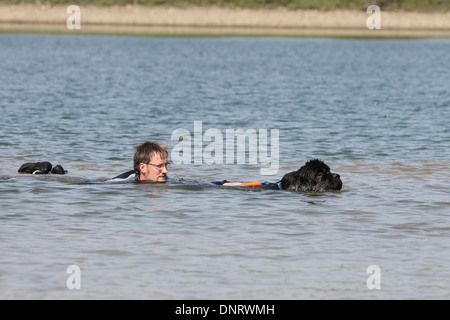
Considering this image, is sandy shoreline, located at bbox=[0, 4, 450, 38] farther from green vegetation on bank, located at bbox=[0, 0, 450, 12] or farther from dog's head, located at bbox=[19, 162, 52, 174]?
dog's head, located at bbox=[19, 162, 52, 174]

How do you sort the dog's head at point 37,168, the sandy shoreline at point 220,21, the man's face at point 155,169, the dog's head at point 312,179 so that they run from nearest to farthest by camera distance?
the man's face at point 155,169 → the dog's head at point 312,179 → the dog's head at point 37,168 → the sandy shoreline at point 220,21

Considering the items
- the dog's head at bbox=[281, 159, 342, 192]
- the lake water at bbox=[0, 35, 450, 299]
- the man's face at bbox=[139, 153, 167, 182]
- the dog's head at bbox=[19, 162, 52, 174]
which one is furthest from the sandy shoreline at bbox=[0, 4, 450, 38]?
the dog's head at bbox=[281, 159, 342, 192]

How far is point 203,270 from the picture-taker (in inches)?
348

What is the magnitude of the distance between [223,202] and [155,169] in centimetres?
131

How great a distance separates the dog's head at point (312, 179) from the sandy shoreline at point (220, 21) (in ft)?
246

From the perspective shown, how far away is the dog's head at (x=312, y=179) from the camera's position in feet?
43.2

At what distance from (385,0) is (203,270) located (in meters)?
86.7

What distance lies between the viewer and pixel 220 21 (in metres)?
89.2

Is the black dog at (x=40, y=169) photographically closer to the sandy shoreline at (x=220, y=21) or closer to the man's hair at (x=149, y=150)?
the man's hair at (x=149, y=150)

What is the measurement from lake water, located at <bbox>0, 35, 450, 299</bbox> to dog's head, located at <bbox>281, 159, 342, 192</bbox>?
202mm

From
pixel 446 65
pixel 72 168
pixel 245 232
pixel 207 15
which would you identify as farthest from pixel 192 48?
pixel 245 232

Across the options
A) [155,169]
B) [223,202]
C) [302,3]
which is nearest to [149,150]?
[155,169]

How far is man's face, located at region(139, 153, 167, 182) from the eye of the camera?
42.7ft

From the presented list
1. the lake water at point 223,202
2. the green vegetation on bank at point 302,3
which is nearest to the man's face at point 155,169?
the lake water at point 223,202
